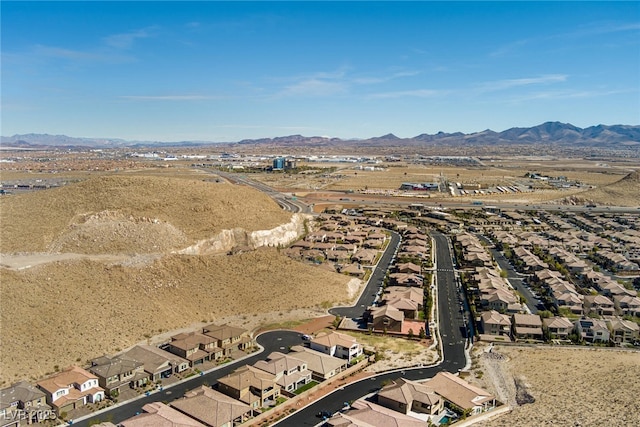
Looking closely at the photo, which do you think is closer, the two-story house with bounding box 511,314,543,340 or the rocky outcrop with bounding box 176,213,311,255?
the two-story house with bounding box 511,314,543,340

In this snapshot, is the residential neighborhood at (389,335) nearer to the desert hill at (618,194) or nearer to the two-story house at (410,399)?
the two-story house at (410,399)

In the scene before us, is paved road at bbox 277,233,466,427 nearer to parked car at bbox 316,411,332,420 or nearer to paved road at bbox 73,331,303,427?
parked car at bbox 316,411,332,420

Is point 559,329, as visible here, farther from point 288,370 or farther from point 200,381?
point 200,381

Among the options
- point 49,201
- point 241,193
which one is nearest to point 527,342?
point 241,193

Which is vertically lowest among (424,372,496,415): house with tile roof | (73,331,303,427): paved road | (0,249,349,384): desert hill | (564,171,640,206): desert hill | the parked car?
the parked car

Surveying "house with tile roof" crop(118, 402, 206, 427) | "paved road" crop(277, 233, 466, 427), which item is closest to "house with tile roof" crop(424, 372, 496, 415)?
"paved road" crop(277, 233, 466, 427)

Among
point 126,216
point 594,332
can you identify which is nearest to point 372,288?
point 594,332
